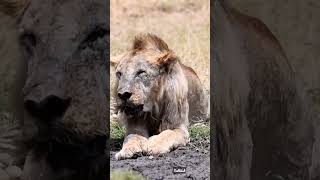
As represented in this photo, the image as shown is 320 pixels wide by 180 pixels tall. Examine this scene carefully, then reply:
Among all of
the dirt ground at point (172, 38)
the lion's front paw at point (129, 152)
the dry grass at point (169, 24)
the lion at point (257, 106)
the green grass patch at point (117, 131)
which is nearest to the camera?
the lion at point (257, 106)

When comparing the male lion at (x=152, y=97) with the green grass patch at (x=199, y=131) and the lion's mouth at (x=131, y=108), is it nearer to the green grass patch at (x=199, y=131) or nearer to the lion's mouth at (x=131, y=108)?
the lion's mouth at (x=131, y=108)

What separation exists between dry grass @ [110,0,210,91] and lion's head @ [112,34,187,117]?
8.51ft

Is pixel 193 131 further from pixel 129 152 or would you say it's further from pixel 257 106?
pixel 257 106

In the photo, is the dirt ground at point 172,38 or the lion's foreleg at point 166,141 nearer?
the dirt ground at point 172,38

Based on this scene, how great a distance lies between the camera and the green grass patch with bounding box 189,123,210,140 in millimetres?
7575

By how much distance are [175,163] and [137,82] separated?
1.05 meters

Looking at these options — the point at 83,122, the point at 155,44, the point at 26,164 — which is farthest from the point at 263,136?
the point at 155,44

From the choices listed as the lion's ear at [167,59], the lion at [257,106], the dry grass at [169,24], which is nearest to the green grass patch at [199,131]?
the lion's ear at [167,59]

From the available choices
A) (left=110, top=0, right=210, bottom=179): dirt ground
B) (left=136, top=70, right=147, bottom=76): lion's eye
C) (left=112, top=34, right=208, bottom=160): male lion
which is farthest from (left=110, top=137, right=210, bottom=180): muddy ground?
(left=136, top=70, right=147, bottom=76): lion's eye

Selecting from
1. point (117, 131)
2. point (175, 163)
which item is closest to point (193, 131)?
point (117, 131)

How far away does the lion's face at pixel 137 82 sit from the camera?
729 centimetres

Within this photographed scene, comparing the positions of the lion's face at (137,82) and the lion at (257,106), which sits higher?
the lion's face at (137,82)

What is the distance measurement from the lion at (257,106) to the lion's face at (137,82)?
9.56 ft

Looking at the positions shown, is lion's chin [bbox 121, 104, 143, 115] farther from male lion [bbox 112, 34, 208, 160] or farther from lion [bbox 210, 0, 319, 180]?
lion [bbox 210, 0, 319, 180]
